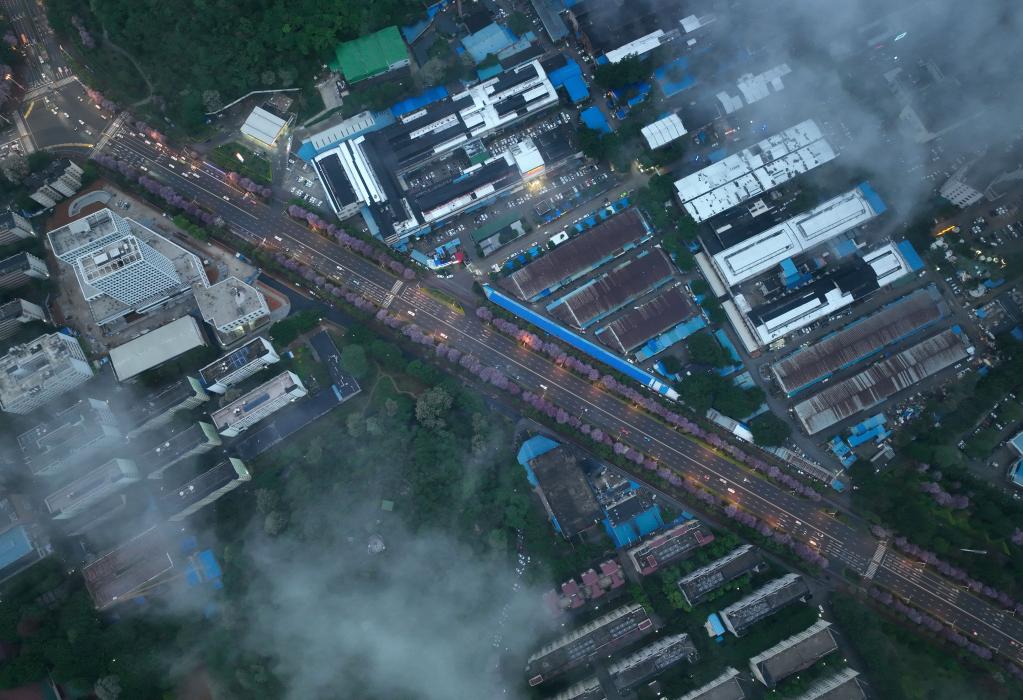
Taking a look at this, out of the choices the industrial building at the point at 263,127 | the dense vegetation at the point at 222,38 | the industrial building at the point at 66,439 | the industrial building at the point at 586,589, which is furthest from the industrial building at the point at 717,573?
the dense vegetation at the point at 222,38

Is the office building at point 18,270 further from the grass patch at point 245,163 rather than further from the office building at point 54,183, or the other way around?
the grass patch at point 245,163

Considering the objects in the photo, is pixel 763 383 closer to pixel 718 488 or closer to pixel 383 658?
pixel 718 488

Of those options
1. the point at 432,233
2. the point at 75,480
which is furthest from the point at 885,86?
the point at 75,480

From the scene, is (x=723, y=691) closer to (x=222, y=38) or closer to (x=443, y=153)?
(x=443, y=153)

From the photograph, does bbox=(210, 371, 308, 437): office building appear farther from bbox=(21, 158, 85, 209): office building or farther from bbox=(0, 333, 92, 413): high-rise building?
bbox=(21, 158, 85, 209): office building

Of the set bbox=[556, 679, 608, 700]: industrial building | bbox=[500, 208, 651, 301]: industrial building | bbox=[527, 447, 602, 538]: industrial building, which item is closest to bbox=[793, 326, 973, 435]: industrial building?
bbox=[527, 447, 602, 538]: industrial building

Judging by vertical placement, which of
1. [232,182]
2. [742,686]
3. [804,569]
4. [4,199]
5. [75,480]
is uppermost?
[4,199]
